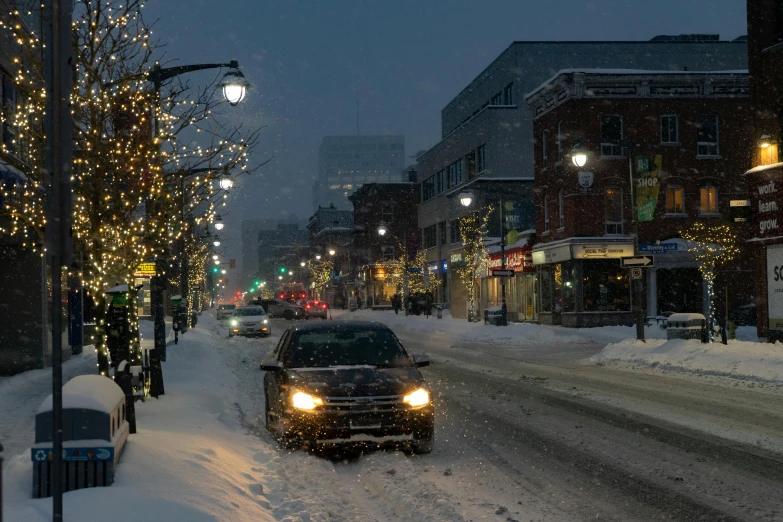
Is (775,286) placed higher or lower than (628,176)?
lower

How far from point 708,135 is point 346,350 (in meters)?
37.0

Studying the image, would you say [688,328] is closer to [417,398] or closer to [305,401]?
[417,398]

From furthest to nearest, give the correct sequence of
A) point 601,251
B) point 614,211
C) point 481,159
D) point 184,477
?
point 481,159 < point 614,211 < point 601,251 < point 184,477

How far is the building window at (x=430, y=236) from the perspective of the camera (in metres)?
69.5

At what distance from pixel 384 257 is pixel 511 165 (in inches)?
1586

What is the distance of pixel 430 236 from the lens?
7106 centimetres

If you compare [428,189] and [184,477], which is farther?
[428,189]

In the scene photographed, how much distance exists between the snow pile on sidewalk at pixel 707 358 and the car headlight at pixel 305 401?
35.6 feet

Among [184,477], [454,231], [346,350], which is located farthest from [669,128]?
[184,477]

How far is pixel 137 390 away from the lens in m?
12.2

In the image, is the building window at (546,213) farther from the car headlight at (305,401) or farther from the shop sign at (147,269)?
the car headlight at (305,401)

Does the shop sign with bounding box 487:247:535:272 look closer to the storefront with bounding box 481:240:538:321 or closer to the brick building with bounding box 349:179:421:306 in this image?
the storefront with bounding box 481:240:538:321

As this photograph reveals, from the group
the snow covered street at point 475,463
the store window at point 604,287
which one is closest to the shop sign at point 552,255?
the store window at point 604,287

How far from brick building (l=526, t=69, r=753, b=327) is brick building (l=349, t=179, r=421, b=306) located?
169 ft
